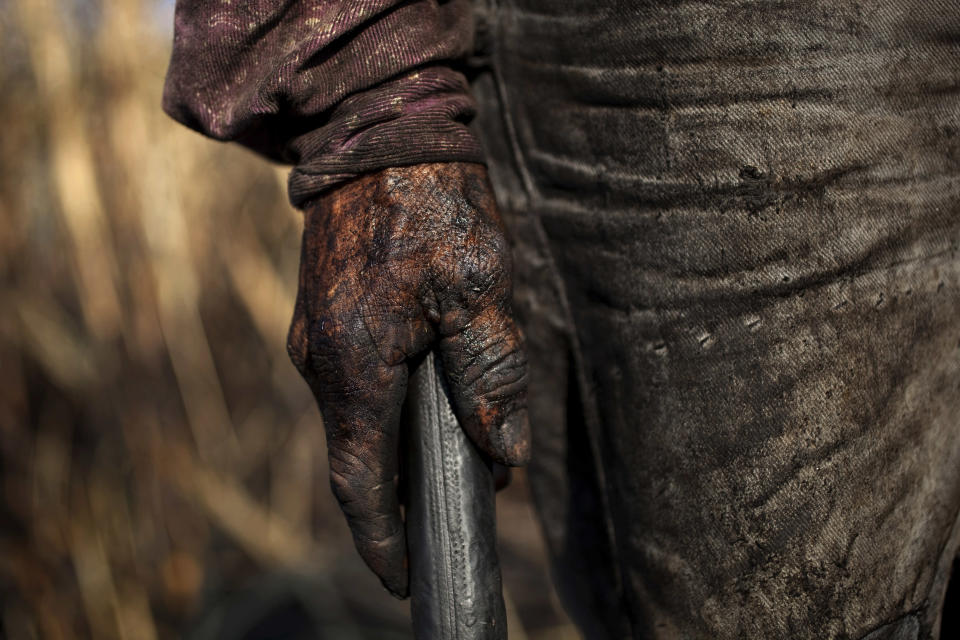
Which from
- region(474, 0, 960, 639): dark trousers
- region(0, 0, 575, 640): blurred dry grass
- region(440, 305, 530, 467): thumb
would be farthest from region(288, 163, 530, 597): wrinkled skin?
region(0, 0, 575, 640): blurred dry grass

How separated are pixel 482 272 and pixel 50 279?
2.08 meters

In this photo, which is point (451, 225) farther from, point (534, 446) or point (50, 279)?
point (50, 279)

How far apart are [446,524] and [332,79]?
0.46 m

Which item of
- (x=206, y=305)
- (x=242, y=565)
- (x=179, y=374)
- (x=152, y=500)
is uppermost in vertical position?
(x=206, y=305)

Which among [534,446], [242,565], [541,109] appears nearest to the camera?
[541,109]

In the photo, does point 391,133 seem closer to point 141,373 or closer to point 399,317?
point 399,317

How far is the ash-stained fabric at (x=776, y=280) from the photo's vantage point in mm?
728

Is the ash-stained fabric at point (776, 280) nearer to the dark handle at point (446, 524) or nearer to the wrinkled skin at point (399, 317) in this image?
the wrinkled skin at point (399, 317)

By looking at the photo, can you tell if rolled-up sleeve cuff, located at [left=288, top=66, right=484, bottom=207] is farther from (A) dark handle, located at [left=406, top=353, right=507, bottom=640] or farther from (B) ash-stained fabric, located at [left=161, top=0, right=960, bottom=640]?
(A) dark handle, located at [left=406, top=353, right=507, bottom=640]

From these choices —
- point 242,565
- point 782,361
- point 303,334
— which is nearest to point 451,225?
point 303,334

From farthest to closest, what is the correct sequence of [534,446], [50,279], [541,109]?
[50,279]
[534,446]
[541,109]

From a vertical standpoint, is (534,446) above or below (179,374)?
above

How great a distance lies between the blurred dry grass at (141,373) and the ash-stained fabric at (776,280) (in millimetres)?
1744

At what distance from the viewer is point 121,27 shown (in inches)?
93.2
